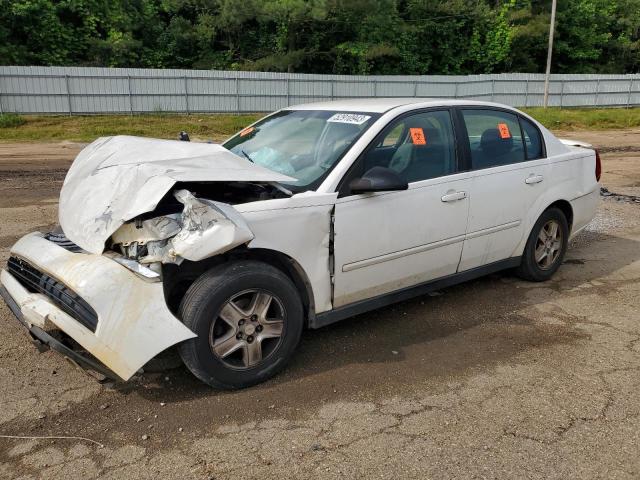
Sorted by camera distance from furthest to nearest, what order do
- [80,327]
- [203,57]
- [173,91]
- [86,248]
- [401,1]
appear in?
[401,1] → [203,57] → [173,91] → [86,248] → [80,327]

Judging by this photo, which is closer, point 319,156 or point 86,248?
point 86,248

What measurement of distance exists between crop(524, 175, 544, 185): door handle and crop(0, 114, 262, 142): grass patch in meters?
16.7

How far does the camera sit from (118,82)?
2434 cm

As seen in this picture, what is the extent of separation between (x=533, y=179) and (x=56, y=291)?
3800 mm

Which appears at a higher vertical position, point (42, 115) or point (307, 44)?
point (307, 44)

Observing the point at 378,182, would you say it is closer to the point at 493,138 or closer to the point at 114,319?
the point at 493,138

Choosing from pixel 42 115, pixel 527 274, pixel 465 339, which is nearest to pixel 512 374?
pixel 465 339

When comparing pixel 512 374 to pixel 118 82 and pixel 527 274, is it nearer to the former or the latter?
pixel 527 274

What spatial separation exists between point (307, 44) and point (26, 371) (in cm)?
3355

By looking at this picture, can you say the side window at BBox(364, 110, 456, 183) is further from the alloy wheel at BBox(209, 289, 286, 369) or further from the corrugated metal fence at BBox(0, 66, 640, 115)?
the corrugated metal fence at BBox(0, 66, 640, 115)

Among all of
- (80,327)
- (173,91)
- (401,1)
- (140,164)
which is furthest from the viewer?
(401,1)

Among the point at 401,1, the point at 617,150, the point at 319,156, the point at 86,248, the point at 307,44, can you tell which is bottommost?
the point at 617,150

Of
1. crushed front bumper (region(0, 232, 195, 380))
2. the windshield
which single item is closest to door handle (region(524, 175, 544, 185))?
the windshield

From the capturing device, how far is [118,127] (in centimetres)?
2177
